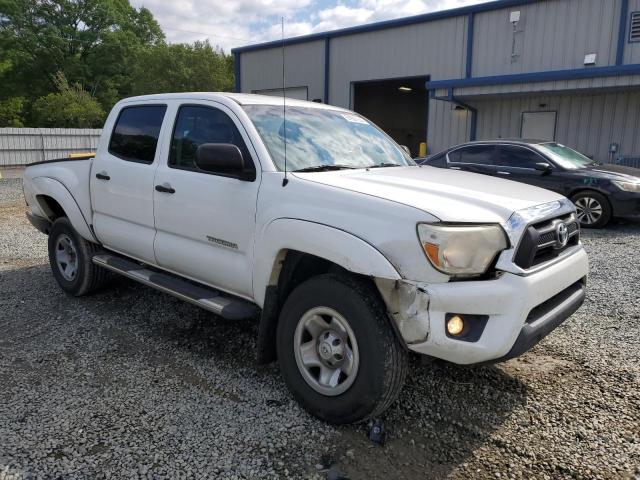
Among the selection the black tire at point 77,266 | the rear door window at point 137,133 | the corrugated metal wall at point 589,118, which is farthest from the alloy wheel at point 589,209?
the black tire at point 77,266

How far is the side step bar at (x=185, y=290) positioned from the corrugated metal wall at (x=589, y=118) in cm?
1505

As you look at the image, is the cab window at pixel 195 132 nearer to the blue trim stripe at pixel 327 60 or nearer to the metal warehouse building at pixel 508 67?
the metal warehouse building at pixel 508 67

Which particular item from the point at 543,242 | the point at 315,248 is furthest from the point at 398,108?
the point at 315,248

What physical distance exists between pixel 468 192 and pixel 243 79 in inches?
928

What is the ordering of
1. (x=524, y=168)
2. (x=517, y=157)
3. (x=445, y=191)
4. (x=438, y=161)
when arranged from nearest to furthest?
1. (x=445, y=191)
2. (x=524, y=168)
3. (x=517, y=157)
4. (x=438, y=161)

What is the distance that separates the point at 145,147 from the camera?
4379 mm

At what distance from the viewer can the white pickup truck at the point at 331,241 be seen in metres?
2.59

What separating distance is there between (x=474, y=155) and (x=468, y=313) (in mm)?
8659

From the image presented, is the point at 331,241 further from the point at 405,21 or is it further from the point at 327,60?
the point at 327,60

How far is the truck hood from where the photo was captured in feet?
8.87

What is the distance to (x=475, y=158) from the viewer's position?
10555 millimetres

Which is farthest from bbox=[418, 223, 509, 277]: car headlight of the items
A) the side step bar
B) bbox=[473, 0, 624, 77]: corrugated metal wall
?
bbox=[473, 0, 624, 77]: corrugated metal wall

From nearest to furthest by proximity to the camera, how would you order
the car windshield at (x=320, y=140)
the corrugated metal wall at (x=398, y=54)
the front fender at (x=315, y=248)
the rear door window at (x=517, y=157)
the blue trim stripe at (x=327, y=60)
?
the front fender at (x=315, y=248) < the car windshield at (x=320, y=140) < the rear door window at (x=517, y=157) < the corrugated metal wall at (x=398, y=54) < the blue trim stripe at (x=327, y=60)

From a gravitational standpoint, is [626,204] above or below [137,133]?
below
